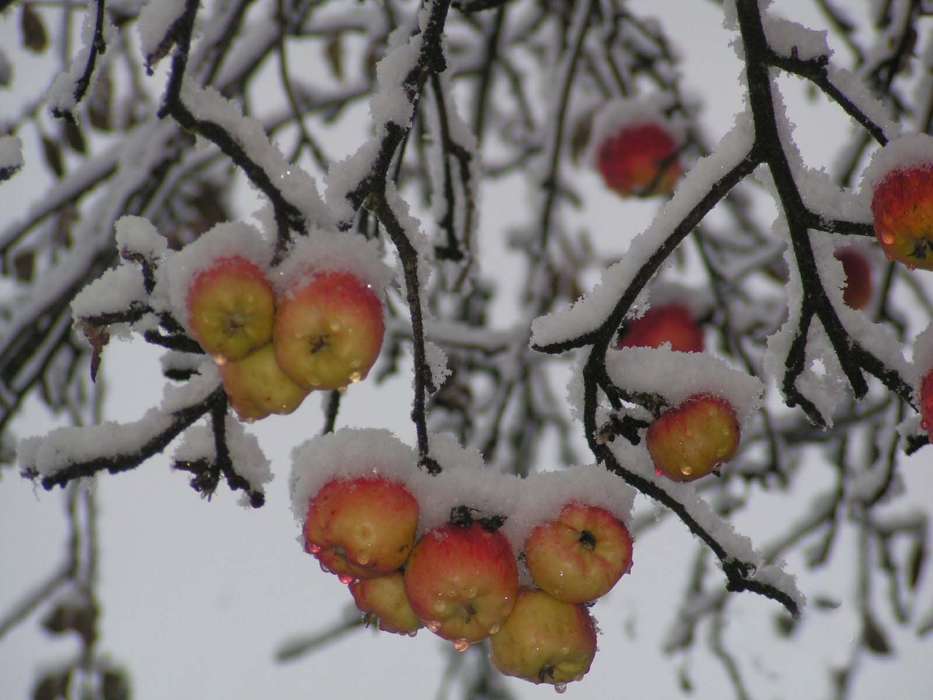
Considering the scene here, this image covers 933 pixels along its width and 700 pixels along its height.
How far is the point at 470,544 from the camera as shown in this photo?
3.91 ft

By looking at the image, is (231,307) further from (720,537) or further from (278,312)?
(720,537)

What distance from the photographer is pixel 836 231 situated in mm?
1201

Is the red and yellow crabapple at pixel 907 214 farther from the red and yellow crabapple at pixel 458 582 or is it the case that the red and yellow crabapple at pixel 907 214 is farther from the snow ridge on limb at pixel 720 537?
the red and yellow crabapple at pixel 458 582

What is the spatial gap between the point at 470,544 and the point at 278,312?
15.5 inches

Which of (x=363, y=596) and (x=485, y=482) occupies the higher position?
(x=485, y=482)

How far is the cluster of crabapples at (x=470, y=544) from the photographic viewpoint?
1.19 metres

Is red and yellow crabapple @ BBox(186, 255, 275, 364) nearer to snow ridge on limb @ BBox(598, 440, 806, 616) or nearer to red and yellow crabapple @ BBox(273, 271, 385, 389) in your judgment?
red and yellow crabapple @ BBox(273, 271, 385, 389)

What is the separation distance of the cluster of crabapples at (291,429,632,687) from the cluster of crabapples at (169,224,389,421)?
0.16 meters

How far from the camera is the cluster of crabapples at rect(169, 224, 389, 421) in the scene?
107cm

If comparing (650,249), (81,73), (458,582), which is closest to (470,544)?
(458,582)

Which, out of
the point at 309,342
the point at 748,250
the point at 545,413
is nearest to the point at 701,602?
the point at 545,413

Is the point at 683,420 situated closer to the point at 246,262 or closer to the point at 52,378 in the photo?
the point at 246,262

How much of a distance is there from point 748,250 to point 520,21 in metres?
1.30

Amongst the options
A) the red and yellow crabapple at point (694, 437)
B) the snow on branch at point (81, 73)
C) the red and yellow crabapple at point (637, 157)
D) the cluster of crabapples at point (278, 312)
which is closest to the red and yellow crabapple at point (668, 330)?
the red and yellow crabapple at point (637, 157)
